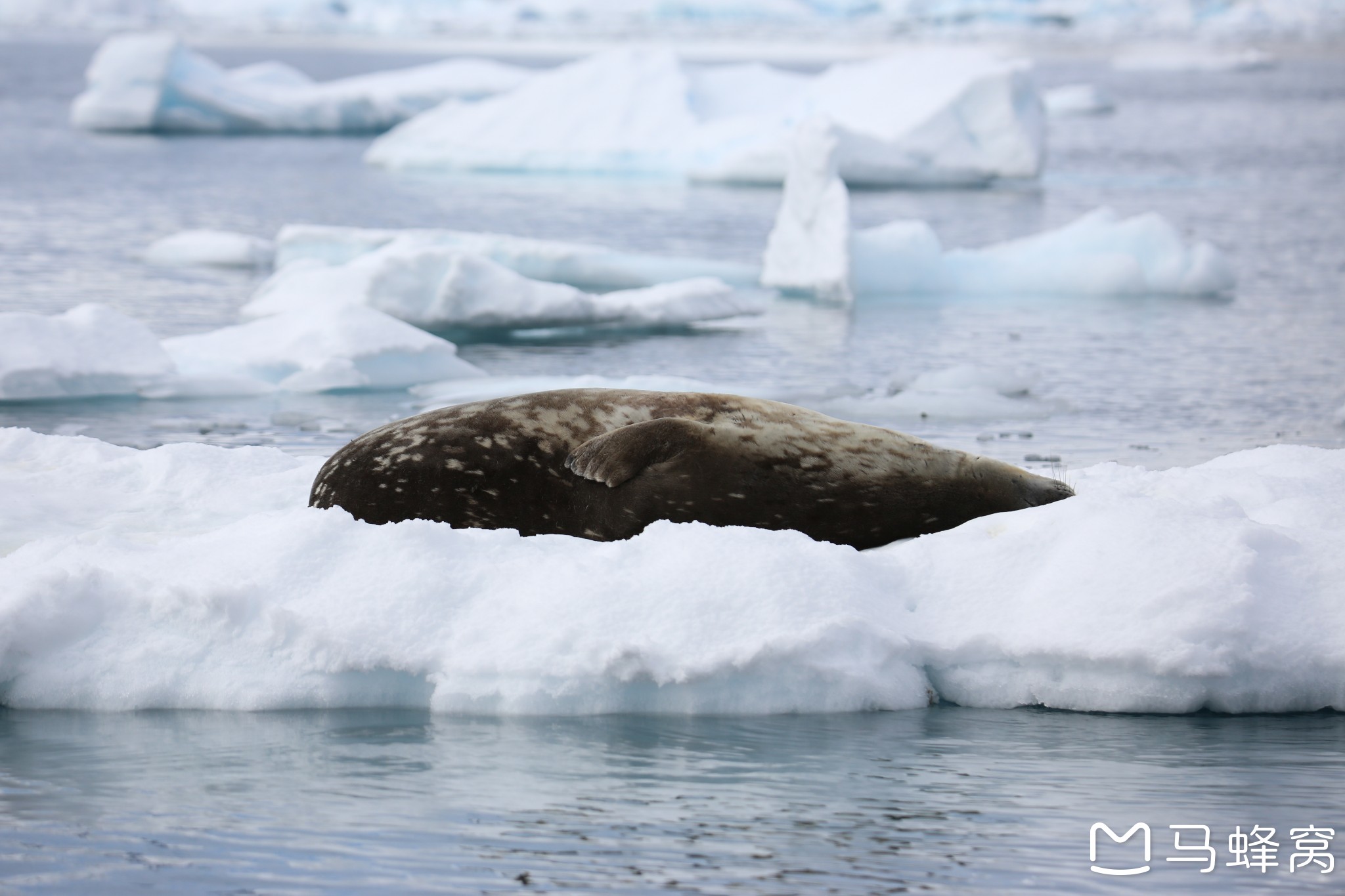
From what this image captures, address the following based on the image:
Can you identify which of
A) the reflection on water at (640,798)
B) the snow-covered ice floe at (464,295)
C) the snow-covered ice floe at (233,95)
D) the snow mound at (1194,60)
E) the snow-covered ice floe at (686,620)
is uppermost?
the snow mound at (1194,60)

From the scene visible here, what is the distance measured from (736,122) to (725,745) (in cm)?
2329

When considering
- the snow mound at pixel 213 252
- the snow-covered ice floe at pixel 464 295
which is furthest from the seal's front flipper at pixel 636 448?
the snow mound at pixel 213 252

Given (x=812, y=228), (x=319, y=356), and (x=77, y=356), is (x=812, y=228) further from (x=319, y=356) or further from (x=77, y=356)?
(x=77, y=356)

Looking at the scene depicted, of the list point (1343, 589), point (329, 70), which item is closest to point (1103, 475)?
point (1343, 589)

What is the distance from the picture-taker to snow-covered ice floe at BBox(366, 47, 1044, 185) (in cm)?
2400

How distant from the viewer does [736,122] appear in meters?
26.1

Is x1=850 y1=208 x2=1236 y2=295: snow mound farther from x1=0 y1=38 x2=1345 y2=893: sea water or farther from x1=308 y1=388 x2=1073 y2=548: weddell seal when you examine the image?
x1=308 y1=388 x2=1073 y2=548: weddell seal

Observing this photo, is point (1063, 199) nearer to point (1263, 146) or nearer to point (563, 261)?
point (563, 261)

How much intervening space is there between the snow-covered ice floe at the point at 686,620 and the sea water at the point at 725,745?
0.08m

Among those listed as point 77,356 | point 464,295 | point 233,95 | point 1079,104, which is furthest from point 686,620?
point 1079,104

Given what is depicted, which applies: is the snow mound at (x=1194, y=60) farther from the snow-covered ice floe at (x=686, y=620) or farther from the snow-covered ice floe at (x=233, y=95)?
the snow-covered ice floe at (x=686, y=620)

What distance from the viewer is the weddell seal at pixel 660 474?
15.0 feet

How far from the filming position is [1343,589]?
13.2ft

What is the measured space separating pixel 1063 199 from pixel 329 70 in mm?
54940
